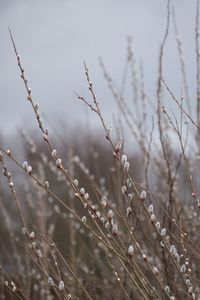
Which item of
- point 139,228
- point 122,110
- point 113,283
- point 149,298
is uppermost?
point 122,110

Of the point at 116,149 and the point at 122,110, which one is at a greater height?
the point at 122,110

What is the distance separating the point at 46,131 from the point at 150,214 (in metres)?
0.65

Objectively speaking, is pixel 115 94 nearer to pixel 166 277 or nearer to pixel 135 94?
pixel 135 94

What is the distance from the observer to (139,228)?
12.9ft

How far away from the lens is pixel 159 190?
15.1 feet

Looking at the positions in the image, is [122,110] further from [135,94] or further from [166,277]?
[166,277]

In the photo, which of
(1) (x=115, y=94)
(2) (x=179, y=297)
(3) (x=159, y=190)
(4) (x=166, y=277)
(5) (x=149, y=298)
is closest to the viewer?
(5) (x=149, y=298)

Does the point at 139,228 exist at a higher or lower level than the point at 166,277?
higher

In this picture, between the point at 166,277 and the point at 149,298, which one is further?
the point at 166,277

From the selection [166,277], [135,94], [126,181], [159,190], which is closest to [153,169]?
[159,190]

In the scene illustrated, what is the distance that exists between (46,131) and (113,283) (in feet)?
4.82

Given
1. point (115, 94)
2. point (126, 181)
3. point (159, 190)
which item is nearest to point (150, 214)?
point (126, 181)

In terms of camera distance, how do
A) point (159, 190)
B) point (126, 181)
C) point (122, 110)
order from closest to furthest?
point (126, 181)
point (122, 110)
point (159, 190)

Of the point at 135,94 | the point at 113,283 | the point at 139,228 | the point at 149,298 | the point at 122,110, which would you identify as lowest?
the point at 149,298
